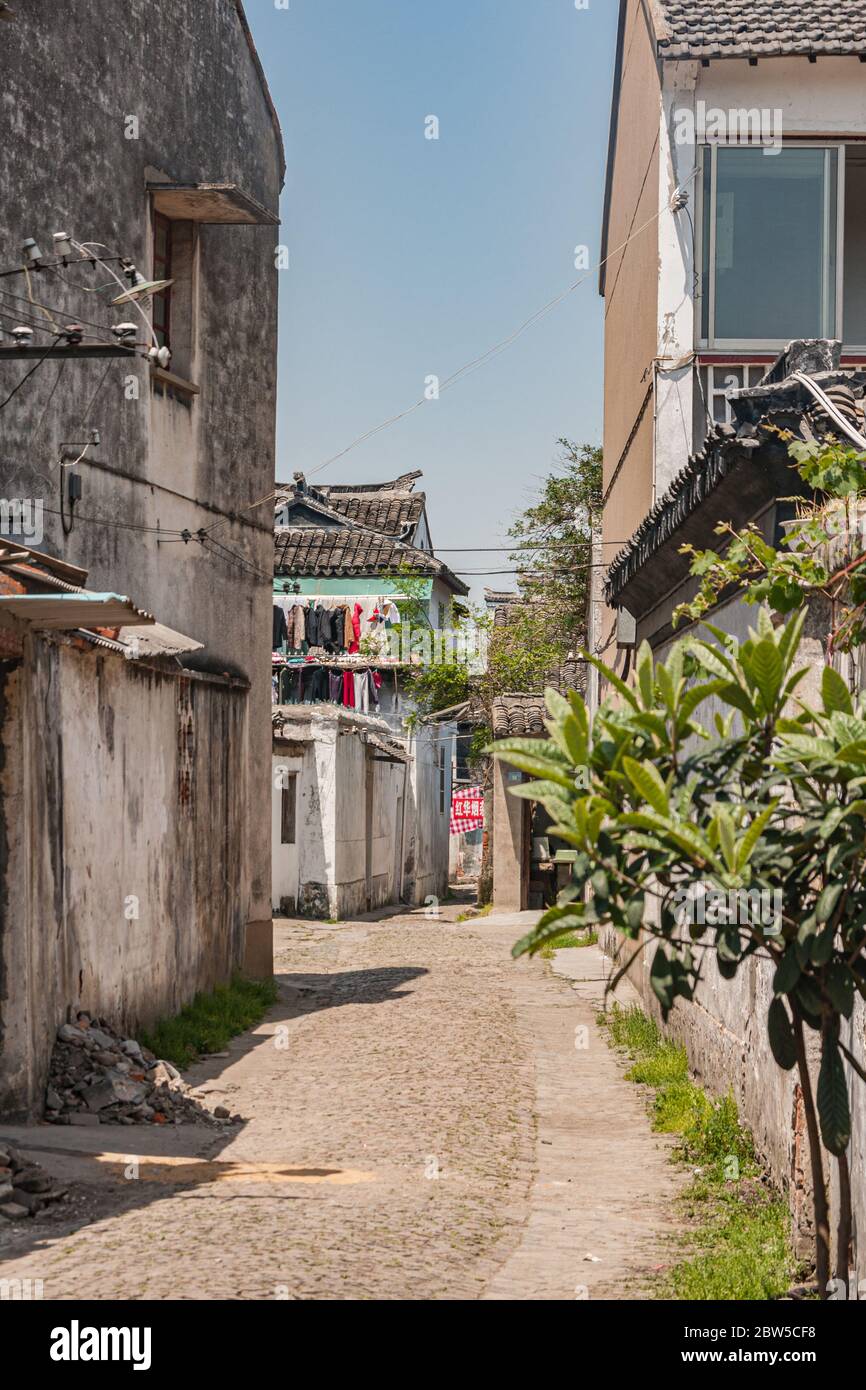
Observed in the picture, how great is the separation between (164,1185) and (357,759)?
19.4 metres

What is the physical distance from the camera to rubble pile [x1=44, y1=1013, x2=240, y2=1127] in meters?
9.29

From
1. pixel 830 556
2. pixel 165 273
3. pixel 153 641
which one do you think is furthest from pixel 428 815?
pixel 830 556

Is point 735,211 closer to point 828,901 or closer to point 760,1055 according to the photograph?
point 760,1055

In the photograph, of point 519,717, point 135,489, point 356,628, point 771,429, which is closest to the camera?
point 771,429

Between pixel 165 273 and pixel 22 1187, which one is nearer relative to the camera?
pixel 22 1187

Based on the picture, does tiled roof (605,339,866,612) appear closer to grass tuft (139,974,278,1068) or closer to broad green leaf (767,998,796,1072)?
broad green leaf (767,998,796,1072)

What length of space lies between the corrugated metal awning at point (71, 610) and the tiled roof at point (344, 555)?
83.1 feet

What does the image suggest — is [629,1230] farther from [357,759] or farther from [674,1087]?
[357,759]

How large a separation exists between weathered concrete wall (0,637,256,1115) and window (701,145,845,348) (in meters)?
6.01

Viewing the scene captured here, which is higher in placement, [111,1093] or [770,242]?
[770,242]

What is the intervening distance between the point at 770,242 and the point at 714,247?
50cm

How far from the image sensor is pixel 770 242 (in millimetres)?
13633
